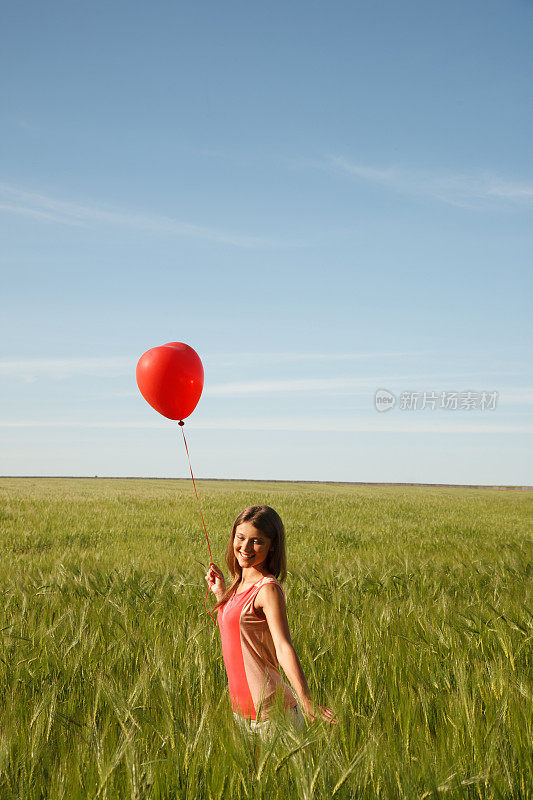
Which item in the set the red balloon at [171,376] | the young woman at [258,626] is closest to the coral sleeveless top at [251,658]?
the young woman at [258,626]

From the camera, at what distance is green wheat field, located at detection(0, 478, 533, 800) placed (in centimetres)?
171

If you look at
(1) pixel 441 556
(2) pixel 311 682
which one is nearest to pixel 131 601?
(2) pixel 311 682

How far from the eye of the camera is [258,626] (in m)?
2.29

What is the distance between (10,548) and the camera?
7.75 meters

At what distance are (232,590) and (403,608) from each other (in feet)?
7.37

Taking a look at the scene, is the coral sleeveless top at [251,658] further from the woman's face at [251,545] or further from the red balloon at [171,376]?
the red balloon at [171,376]

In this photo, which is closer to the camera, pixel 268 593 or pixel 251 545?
pixel 268 593

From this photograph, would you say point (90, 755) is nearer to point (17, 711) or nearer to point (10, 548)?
point (17, 711)

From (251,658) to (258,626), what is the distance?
14 cm

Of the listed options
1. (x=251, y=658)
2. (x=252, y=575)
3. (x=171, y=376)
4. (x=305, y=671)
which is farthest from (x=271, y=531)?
(x=171, y=376)

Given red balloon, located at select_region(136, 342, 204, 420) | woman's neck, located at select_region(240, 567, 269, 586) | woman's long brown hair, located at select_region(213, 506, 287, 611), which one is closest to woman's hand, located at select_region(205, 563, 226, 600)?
woman's neck, located at select_region(240, 567, 269, 586)

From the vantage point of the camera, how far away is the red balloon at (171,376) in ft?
11.8

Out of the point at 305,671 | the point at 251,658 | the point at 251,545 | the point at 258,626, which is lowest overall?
the point at 305,671

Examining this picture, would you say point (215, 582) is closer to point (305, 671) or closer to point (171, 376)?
point (305, 671)
